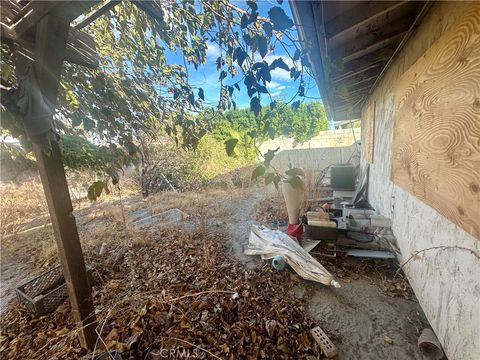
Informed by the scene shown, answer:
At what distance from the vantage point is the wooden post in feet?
3.53

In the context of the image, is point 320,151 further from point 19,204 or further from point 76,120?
point 19,204

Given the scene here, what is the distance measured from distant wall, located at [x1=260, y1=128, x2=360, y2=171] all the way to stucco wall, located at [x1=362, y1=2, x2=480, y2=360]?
22.3 ft

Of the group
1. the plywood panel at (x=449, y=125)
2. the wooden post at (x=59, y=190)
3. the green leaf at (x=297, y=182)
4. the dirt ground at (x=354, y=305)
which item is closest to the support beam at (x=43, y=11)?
the wooden post at (x=59, y=190)

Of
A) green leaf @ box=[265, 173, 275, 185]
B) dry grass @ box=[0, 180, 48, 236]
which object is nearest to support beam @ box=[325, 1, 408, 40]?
green leaf @ box=[265, 173, 275, 185]

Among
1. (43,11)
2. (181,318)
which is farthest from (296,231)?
(43,11)

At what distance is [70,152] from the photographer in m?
2.14

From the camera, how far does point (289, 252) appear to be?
2934 millimetres

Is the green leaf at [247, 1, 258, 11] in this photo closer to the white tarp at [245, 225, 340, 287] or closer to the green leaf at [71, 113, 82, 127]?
the green leaf at [71, 113, 82, 127]

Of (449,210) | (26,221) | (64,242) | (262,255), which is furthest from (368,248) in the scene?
(26,221)

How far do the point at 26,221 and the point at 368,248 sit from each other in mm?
8082

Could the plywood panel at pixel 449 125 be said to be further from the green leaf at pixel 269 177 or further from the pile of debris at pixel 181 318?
the pile of debris at pixel 181 318

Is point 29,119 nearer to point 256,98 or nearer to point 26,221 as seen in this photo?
point 256,98

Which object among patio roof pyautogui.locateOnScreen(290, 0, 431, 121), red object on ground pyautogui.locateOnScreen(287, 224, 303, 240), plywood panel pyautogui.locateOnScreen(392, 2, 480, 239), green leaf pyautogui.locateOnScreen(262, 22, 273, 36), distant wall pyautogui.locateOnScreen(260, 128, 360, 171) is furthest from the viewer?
distant wall pyautogui.locateOnScreen(260, 128, 360, 171)

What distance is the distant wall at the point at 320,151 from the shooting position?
31.9ft
